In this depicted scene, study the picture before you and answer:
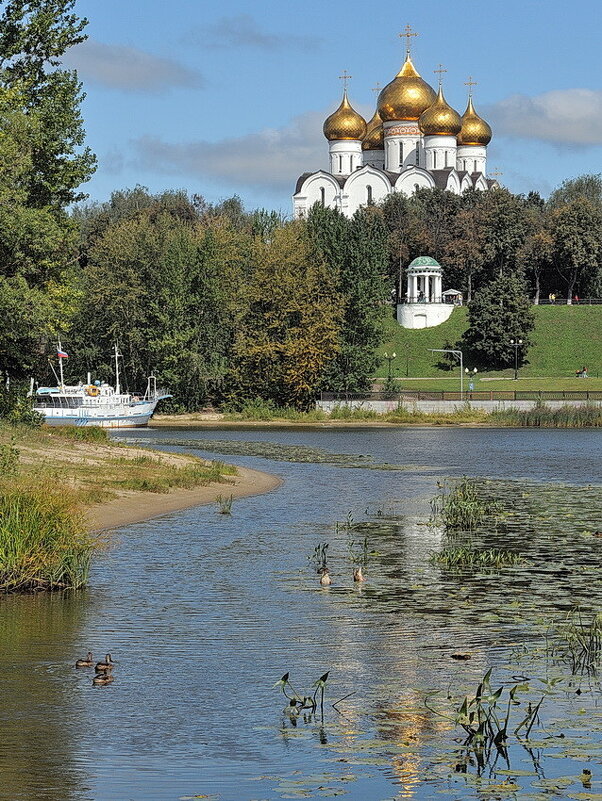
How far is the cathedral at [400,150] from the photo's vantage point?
13200 cm

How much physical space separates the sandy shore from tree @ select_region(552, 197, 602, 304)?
249ft

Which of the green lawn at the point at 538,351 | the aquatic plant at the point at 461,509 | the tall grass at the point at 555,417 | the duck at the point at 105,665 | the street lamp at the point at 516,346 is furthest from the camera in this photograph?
the street lamp at the point at 516,346

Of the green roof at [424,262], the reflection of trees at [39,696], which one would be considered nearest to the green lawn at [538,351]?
the green roof at [424,262]

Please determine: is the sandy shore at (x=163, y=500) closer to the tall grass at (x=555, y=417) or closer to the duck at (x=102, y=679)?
the duck at (x=102, y=679)

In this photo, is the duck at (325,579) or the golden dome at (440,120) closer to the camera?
the duck at (325,579)

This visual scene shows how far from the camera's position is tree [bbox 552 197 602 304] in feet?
366

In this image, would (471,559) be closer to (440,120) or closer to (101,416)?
(101,416)

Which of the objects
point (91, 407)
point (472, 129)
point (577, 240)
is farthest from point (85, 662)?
point (472, 129)

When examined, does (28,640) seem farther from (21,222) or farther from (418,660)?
(21,222)

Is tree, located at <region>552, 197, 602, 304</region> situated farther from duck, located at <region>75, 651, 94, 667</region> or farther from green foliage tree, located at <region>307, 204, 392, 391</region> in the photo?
duck, located at <region>75, 651, 94, 667</region>

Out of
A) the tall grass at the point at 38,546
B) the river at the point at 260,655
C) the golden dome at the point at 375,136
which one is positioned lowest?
the river at the point at 260,655

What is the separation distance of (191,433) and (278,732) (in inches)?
2337

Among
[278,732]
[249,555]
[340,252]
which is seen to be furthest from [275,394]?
[278,732]

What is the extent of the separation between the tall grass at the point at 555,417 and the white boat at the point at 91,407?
20482 mm
